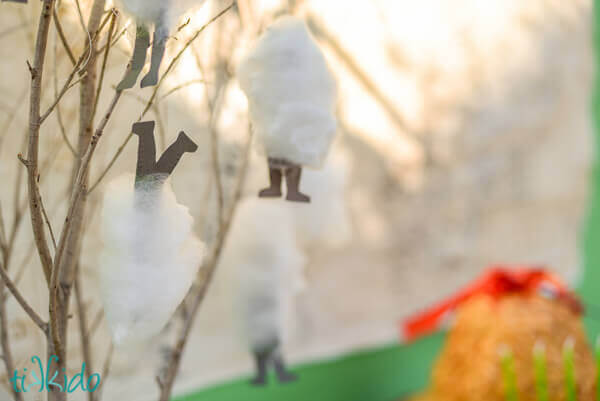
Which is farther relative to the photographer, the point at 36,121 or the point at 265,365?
the point at 265,365

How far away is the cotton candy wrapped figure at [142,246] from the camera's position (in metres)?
0.49

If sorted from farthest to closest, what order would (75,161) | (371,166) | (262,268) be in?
(371,166), (262,268), (75,161)

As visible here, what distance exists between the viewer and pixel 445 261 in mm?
1487

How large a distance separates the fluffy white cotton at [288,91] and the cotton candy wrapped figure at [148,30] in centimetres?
8

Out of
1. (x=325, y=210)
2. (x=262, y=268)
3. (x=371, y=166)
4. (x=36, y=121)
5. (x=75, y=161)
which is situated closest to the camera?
(x=36, y=121)

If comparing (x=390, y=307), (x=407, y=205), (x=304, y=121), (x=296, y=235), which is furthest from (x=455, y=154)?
(x=304, y=121)

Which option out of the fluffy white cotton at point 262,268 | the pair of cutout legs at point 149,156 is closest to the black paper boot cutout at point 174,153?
the pair of cutout legs at point 149,156

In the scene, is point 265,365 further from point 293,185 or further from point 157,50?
point 157,50

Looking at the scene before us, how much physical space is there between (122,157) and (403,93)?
2.95 feet

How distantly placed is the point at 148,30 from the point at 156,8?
2cm

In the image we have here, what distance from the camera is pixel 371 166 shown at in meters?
1.29

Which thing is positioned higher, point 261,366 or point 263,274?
point 263,274

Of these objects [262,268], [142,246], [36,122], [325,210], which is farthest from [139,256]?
[325,210]

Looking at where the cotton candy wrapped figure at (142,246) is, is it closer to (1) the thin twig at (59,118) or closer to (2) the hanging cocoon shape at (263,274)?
(1) the thin twig at (59,118)
